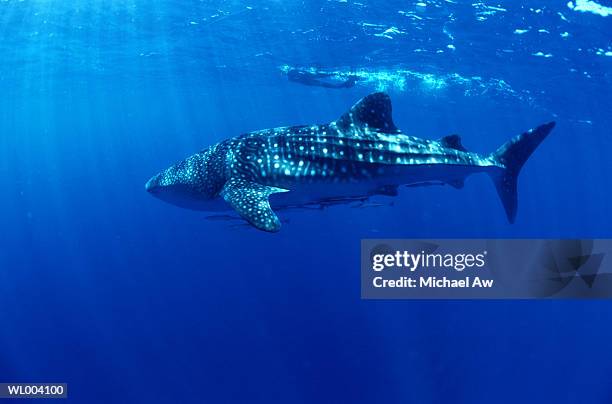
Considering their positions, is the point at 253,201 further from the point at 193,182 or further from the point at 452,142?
the point at 452,142

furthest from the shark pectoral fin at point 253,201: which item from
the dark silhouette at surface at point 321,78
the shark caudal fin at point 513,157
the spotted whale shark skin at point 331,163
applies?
the dark silhouette at surface at point 321,78

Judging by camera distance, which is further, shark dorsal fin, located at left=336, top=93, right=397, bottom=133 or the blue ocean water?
the blue ocean water

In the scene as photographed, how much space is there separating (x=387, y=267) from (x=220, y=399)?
1185 cm

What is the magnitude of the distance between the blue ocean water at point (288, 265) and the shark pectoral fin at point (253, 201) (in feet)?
40.5

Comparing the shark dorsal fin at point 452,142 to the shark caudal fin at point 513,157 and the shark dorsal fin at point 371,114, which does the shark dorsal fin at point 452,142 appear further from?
the shark dorsal fin at point 371,114

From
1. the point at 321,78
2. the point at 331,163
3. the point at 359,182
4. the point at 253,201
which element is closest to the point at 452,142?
the point at 359,182

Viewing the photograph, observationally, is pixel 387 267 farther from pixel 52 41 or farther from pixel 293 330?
pixel 52 41

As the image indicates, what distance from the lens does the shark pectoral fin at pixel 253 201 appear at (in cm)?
746

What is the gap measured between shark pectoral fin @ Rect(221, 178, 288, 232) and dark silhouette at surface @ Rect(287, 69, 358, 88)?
3028 centimetres

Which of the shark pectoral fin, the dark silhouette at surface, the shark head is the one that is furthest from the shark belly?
the dark silhouette at surface

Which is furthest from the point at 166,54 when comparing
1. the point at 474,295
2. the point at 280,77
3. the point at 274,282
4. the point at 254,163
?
the point at 474,295

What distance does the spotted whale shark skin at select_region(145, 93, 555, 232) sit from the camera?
8.88 metres

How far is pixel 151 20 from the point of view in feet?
92.8

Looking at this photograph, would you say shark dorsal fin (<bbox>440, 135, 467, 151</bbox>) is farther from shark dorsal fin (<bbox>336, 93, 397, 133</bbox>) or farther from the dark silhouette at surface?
the dark silhouette at surface
